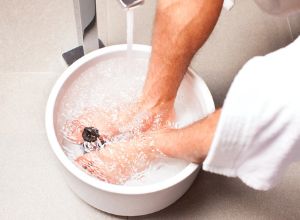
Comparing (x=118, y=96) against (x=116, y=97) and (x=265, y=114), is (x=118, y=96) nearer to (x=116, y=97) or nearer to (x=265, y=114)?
(x=116, y=97)

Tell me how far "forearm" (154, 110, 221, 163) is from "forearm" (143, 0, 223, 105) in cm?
14

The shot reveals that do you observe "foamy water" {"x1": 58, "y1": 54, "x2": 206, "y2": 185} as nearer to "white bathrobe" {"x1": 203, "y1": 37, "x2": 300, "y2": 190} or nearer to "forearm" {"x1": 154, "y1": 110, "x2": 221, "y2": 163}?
"forearm" {"x1": 154, "y1": 110, "x2": 221, "y2": 163}

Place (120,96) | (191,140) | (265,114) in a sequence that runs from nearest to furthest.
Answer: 1. (265,114)
2. (191,140)
3. (120,96)

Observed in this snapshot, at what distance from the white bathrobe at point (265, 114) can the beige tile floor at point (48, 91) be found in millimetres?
396

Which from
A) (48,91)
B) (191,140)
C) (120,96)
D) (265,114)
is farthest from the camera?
(48,91)

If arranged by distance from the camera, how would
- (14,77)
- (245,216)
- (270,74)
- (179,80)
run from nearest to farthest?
(270,74), (179,80), (245,216), (14,77)

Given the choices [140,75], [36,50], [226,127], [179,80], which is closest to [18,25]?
[36,50]

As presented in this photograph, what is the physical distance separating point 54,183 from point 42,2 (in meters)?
0.68

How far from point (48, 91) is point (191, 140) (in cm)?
61

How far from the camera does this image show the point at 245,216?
1347 millimetres

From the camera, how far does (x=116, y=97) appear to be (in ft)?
4.64

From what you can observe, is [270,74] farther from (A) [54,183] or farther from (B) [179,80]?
(A) [54,183]

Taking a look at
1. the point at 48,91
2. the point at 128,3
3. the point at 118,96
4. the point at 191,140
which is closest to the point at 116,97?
the point at 118,96

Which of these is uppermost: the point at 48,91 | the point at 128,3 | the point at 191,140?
the point at 128,3
